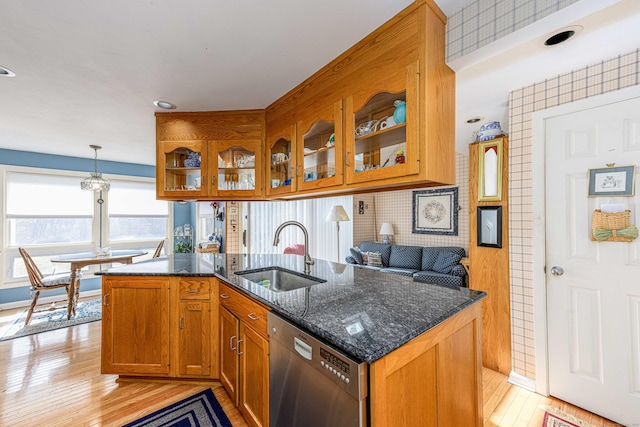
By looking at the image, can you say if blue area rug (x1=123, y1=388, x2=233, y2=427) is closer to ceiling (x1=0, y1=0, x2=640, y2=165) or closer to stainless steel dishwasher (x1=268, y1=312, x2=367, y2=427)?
stainless steel dishwasher (x1=268, y1=312, x2=367, y2=427)

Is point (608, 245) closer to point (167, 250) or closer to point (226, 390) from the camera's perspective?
point (226, 390)

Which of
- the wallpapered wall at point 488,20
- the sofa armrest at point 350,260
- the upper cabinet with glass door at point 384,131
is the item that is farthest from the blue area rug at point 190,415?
the sofa armrest at point 350,260

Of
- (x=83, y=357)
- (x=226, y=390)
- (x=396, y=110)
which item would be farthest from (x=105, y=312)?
(x=396, y=110)

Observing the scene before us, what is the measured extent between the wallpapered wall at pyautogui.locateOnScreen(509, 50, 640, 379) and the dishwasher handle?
1887 mm

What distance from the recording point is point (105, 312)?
2.08 meters

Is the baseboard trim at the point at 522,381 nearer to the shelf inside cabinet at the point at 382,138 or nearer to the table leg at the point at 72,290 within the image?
the shelf inside cabinet at the point at 382,138

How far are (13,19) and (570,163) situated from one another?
3.37m

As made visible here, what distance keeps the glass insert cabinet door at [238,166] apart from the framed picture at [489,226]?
202cm

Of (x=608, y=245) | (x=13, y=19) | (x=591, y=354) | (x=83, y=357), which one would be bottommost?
(x=83, y=357)

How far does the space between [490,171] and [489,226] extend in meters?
0.47

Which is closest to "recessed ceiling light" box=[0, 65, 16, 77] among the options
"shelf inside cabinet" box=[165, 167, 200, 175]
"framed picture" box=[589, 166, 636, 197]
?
"shelf inside cabinet" box=[165, 167, 200, 175]

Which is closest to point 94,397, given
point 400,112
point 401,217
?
point 400,112

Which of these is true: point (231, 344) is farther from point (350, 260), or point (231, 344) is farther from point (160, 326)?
point (350, 260)

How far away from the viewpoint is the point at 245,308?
1600 mm
